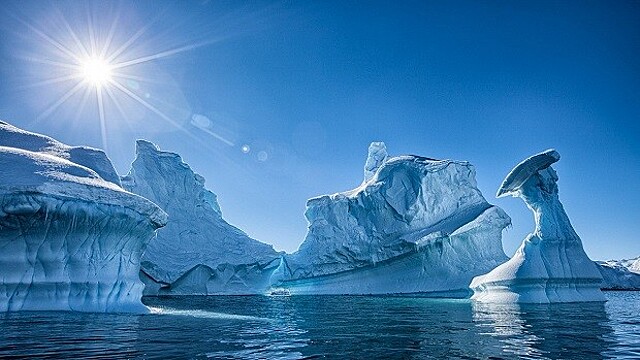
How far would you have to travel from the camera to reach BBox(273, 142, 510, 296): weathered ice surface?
36.1m

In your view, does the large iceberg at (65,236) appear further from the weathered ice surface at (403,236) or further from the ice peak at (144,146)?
the ice peak at (144,146)

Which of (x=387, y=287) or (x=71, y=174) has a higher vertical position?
(x=71, y=174)

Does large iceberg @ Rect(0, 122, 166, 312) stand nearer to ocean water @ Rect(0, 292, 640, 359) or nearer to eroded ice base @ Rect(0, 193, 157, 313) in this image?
eroded ice base @ Rect(0, 193, 157, 313)

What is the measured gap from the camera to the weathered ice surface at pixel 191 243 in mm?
41906

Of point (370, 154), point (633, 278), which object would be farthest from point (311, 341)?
point (633, 278)

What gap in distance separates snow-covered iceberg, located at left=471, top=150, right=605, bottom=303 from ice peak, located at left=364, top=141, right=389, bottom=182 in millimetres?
31224

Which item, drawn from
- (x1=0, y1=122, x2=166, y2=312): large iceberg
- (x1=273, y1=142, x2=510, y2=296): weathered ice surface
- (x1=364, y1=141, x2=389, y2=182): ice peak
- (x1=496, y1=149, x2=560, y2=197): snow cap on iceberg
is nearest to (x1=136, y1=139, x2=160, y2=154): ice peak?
(x1=273, y1=142, x2=510, y2=296): weathered ice surface

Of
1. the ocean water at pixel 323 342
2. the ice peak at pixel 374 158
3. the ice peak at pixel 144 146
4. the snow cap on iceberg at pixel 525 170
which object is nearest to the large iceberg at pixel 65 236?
the ocean water at pixel 323 342

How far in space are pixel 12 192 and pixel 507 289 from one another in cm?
2243

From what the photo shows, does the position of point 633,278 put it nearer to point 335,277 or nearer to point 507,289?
point 335,277

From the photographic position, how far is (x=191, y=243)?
146ft

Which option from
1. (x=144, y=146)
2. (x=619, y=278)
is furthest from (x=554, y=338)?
(x=619, y=278)

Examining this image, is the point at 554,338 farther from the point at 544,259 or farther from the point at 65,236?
the point at 544,259

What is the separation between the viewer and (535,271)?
1977 centimetres
